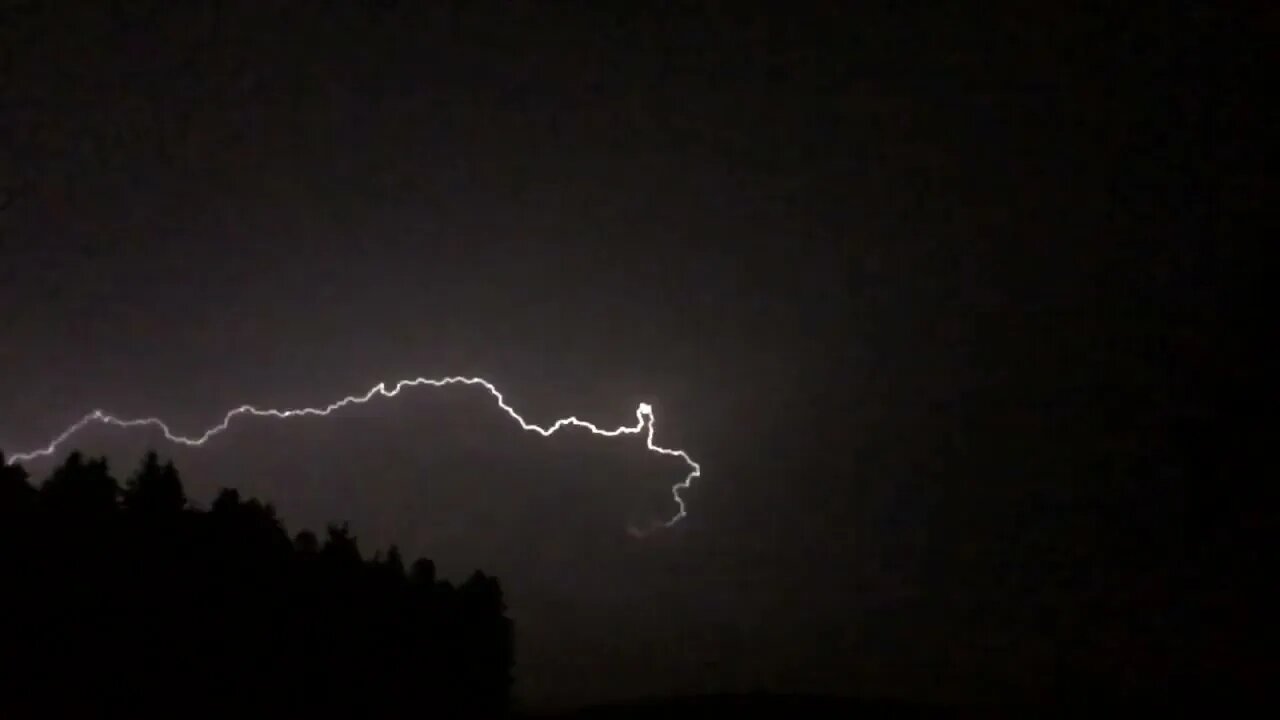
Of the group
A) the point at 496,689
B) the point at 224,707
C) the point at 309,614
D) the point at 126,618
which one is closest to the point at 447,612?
the point at 496,689

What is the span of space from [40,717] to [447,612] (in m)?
13.5

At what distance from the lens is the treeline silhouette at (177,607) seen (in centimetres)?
1570

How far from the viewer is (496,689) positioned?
96.7 ft

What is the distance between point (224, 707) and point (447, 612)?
992 cm

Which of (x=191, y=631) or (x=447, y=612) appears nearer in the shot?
(x=191, y=631)

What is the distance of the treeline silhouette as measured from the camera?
1570 cm

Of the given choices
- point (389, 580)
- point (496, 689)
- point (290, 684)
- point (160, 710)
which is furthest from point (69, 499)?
point (496, 689)

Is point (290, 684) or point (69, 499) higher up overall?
point (69, 499)

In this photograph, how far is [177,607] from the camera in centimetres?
1775

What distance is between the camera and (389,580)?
1013 inches

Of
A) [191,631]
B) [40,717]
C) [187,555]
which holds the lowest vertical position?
[40,717]

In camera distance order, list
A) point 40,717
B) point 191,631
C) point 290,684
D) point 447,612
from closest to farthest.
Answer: point 40,717, point 191,631, point 290,684, point 447,612

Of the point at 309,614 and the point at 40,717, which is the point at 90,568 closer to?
the point at 40,717

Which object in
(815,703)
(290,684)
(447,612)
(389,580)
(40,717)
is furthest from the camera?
(815,703)
